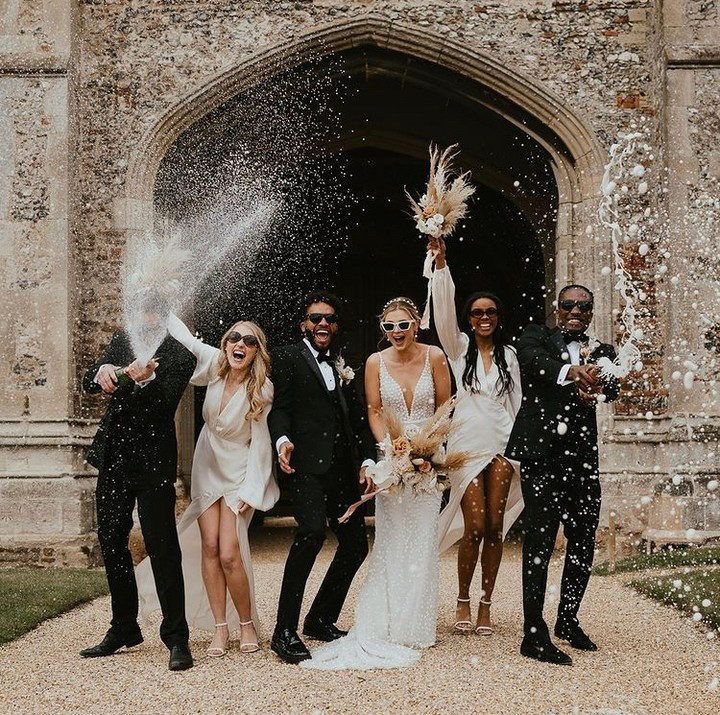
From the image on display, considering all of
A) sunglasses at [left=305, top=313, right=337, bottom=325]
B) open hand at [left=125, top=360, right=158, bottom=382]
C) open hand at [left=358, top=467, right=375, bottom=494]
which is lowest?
open hand at [left=358, top=467, right=375, bottom=494]

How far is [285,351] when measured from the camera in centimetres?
505

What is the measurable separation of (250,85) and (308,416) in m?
5.66

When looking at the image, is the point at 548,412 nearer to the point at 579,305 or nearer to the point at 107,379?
the point at 579,305

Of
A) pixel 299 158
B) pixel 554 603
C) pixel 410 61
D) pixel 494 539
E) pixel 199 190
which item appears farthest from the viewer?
pixel 299 158

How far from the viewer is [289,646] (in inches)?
184

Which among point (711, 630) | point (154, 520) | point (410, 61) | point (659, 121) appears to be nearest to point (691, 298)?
point (659, 121)

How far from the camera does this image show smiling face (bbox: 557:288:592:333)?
491 centimetres

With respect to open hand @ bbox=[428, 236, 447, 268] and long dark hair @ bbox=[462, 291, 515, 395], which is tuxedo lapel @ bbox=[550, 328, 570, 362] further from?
open hand @ bbox=[428, 236, 447, 268]

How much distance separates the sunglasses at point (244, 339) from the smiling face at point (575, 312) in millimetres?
1507

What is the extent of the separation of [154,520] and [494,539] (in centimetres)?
175

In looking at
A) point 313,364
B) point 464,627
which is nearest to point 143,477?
point 313,364

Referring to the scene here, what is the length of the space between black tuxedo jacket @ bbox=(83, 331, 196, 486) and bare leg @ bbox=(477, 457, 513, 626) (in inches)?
64.3

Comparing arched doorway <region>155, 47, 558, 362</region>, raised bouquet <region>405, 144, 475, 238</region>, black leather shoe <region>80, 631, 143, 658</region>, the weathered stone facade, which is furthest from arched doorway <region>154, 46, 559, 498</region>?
black leather shoe <region>80, 631, 143, 658</region>

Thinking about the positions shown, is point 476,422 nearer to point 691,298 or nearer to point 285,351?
point 285,351
